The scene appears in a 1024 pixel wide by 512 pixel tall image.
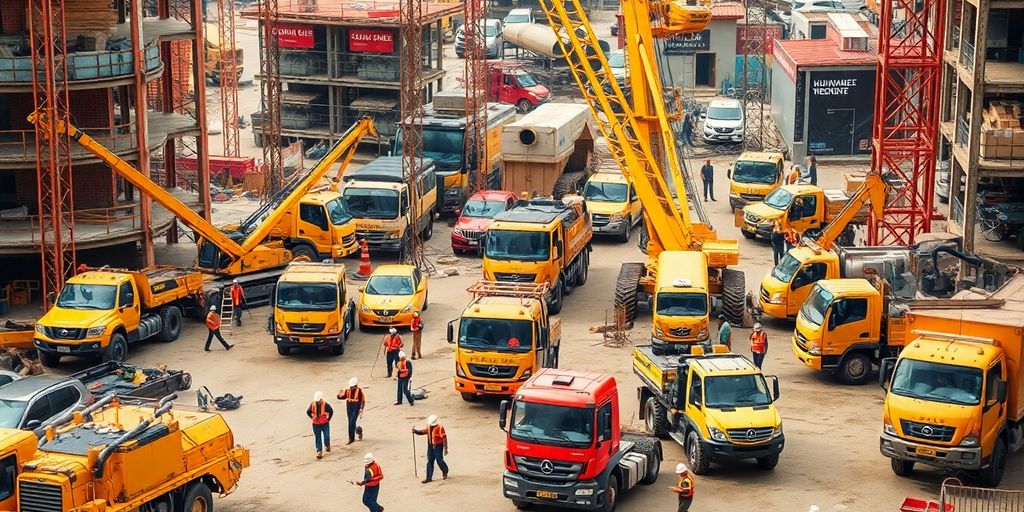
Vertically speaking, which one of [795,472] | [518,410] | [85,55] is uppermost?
[85,55]

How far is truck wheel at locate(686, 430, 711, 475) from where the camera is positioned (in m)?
34.4

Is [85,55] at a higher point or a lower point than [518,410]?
higher

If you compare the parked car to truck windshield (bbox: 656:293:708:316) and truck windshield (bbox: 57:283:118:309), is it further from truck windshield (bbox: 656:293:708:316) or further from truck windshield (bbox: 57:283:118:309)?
truck windshield (bbox: 57:283:118:309)

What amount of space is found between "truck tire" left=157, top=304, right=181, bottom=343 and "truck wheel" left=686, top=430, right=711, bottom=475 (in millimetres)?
17673

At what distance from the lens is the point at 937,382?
3406 cm

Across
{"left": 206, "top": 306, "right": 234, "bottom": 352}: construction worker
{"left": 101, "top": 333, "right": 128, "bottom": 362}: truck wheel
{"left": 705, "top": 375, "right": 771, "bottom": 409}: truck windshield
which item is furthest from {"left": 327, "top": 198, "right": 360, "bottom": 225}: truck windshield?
{"left": 705, "top": 375, "right": 771, "bottom": 409}: truck windshield

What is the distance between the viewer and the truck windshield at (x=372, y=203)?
185 ft

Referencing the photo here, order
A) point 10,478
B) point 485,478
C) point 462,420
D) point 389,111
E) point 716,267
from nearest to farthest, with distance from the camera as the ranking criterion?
point 10,478
point 485,478
point 462,420
point 716,267
point 389,111

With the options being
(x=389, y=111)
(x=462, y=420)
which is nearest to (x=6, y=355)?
(x=462, y=420)

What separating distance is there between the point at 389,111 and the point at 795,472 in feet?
134

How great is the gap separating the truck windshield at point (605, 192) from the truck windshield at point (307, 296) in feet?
56.8

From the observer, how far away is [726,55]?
296ft

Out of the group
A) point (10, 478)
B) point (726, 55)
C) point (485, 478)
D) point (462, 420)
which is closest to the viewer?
point (10, 478)

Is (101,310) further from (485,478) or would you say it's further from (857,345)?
(857,345)
